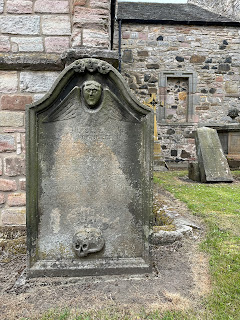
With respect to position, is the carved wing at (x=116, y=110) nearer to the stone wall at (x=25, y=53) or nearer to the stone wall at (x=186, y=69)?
the stone wall at (x=25, y=53)

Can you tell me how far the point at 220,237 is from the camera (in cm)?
278

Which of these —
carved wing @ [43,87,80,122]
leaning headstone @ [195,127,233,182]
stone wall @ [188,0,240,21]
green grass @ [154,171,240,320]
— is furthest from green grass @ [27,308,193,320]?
stone wall @ [188,0,240,21]

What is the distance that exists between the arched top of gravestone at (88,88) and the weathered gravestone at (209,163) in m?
4.39

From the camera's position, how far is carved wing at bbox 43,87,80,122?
206cm

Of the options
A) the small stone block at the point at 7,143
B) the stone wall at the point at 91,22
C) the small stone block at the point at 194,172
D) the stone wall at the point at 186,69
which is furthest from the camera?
the stone wall at the point at 186,69

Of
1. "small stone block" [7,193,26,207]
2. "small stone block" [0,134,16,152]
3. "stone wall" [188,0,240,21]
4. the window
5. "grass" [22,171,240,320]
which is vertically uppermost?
"stone wall" [188,0,240,21]

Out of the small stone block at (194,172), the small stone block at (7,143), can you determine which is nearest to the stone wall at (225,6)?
the small stone block at (194,172)

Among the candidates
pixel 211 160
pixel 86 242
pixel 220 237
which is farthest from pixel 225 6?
pixel 86 242

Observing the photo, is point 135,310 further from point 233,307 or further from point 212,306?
point 233,307

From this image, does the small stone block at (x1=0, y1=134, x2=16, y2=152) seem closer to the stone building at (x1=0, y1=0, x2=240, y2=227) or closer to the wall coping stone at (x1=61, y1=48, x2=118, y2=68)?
the wall coping stone at (x1=61, y1=48, x2=118, y2=68)

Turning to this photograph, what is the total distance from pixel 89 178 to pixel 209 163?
4.68m

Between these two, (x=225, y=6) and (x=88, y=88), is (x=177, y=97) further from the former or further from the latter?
(x=88, y=88)

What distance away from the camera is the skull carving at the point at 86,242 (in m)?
2.06

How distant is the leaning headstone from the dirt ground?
3.90 m
